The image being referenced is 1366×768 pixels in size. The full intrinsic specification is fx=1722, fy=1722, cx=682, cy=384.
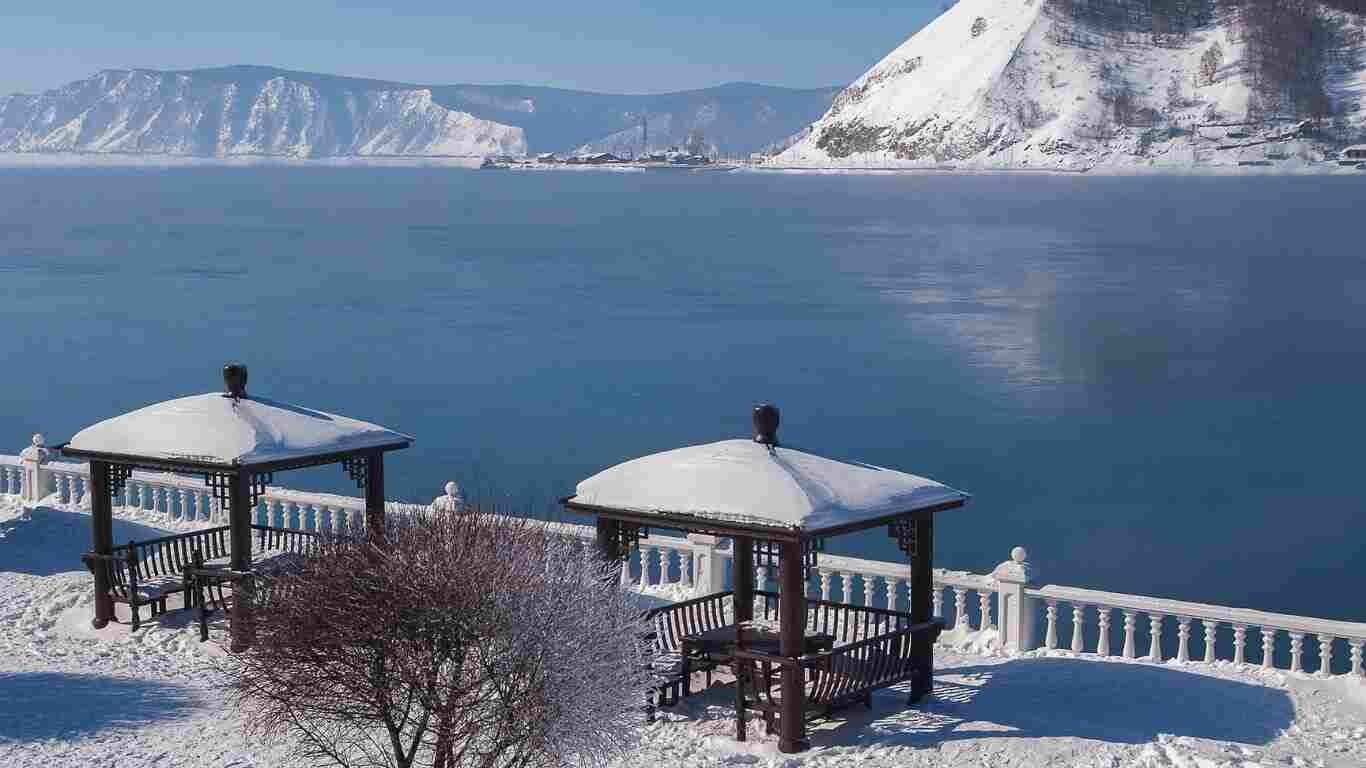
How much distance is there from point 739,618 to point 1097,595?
135 inches

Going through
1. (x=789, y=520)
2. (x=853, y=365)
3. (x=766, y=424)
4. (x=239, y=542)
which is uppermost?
(x=766, y=424)

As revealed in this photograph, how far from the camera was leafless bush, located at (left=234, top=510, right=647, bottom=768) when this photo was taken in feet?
36.6

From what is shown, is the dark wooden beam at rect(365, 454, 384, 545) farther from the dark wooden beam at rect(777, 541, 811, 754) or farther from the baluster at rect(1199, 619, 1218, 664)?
the baluster at rect(1199, 619, 1218, 664)

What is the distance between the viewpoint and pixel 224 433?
53.9 feet

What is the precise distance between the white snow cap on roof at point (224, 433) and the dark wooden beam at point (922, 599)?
5928mm

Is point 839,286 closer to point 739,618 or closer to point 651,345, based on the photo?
point 651,345

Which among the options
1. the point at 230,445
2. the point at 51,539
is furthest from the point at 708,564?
the point at 51,539

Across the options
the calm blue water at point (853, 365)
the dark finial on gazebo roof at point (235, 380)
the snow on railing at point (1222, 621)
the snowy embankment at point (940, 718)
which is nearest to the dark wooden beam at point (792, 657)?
the snowy embankment at point (940, 718)

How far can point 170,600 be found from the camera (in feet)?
60.4

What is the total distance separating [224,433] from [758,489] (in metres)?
5.89

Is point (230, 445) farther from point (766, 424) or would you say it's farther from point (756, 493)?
point (756, 493)

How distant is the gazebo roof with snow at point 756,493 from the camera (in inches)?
516

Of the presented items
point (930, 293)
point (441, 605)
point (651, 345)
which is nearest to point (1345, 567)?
point (441, 605)

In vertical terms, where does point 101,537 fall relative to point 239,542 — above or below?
below
